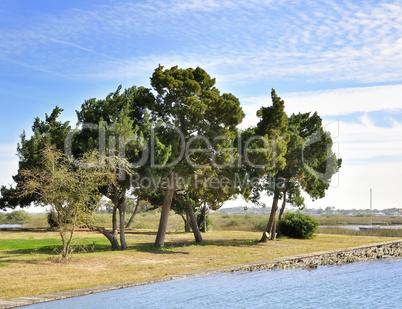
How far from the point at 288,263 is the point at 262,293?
27.6ft

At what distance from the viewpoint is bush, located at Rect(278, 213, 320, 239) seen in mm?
45688

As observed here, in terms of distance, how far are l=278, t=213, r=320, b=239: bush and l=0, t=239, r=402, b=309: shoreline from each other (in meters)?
8.64

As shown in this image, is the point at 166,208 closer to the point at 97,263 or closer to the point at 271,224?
the point at 97,263

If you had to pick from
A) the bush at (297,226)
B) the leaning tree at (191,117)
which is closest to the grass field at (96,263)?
the leaning tree at (191,117)

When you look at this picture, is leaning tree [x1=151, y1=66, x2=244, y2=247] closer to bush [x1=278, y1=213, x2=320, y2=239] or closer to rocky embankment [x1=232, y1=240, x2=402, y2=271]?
rocky embankment [x1=232, y1=240, x2=402, y2=271]

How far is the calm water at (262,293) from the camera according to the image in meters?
15.6

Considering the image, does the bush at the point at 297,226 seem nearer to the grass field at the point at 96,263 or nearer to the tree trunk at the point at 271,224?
the tree trunk at the point at 271,224

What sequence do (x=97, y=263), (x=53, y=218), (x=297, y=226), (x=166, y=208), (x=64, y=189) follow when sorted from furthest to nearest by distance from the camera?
1. (x=297, y=226)
2. (x=166, y=208)
3. (x=53, y=218)
4. (x=97, y=263)
5. (x=64, y=189)

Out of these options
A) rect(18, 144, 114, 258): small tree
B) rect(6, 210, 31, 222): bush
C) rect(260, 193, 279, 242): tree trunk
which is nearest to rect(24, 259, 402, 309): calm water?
rect(18, 144, 114, 258): small tree

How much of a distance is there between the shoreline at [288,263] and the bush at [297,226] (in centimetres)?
864

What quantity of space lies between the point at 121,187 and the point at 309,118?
1961 centimetres

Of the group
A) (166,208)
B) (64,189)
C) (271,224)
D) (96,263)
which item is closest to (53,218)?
(64,189)

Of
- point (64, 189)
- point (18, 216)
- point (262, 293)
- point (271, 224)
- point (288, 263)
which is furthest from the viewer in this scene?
point (18, 216)

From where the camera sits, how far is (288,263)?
83.9 ft
